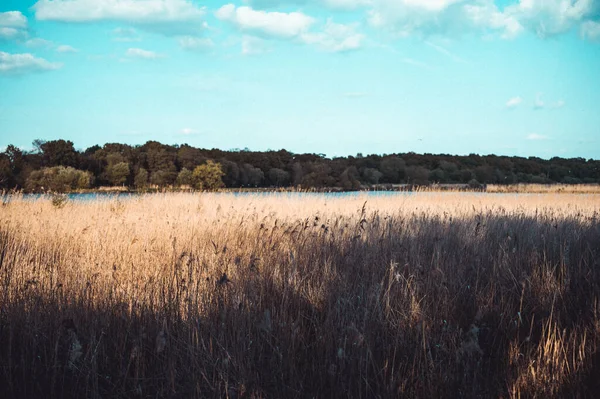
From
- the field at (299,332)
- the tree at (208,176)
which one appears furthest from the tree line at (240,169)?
the field at (299,332)

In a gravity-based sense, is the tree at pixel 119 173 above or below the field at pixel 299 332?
above

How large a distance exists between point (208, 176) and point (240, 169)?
1016 cm

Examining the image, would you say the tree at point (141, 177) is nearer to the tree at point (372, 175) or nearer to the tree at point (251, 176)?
the tree at point (251, 176)

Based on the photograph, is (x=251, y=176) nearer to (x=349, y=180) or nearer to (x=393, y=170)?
(x=349, y=180)

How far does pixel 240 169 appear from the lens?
59281mm

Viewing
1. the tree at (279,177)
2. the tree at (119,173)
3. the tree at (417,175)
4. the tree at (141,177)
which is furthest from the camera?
the tree at (417,175)

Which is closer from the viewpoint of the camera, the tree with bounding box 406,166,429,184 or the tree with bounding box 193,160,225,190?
the tree with bounding box 193,160,225,190

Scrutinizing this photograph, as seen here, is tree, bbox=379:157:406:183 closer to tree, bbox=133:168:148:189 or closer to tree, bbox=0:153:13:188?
tree, bbox=133:168:148:189

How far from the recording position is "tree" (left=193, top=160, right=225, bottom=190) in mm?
48438

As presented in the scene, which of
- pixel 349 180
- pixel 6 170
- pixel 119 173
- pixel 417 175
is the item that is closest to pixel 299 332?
pixel 6 170

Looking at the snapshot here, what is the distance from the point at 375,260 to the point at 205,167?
47.2 meters

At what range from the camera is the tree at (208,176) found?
4844cm

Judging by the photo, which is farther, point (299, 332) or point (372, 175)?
point (372, 175)

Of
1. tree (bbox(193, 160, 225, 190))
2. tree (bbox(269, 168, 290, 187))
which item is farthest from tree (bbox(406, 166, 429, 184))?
tree (bbox(193, 160, 225, 190))
